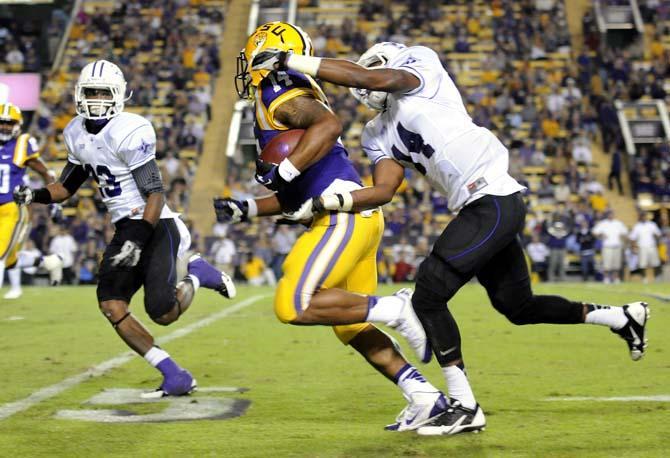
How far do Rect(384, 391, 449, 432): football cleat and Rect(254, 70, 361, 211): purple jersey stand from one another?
947 millimetres

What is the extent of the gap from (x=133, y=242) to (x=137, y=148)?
1.72ft

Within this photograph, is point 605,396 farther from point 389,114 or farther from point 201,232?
point 201,232

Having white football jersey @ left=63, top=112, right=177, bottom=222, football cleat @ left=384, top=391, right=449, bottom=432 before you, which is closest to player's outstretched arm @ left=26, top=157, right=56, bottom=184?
white football jersey @ left=63, top=112, right=177, bottom=222

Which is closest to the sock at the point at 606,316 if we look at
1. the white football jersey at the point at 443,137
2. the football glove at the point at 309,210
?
the white football jersey at the point at 443,137

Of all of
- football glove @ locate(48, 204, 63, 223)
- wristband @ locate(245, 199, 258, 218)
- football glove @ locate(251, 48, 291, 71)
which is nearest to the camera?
football glove @ locate(251, 48, 291, 71)

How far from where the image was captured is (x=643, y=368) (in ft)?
20.8

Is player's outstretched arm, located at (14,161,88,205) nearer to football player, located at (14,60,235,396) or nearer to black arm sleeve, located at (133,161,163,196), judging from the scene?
football player, located at (14,60,235,396)

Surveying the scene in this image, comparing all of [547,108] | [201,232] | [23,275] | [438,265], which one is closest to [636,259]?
[547,108]

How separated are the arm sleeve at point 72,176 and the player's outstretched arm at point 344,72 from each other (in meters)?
1.85

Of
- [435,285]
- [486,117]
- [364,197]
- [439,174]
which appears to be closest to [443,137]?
[439,174]

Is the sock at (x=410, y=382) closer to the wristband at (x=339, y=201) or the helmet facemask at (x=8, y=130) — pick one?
the wristband at (x=339, y=201)

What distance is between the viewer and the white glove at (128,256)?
5289 mm

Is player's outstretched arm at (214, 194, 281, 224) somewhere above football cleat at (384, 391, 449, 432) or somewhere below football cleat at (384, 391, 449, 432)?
above

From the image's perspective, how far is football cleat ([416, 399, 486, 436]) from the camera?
4.43 meters
